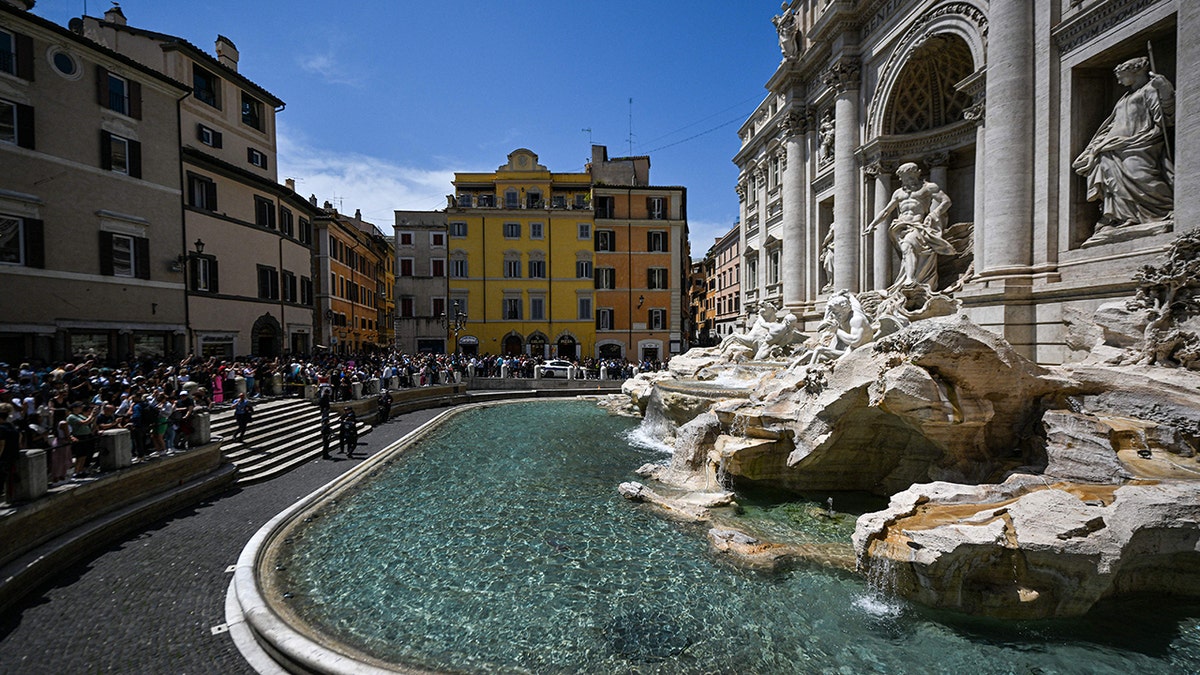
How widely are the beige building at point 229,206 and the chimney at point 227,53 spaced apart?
0.05 metres

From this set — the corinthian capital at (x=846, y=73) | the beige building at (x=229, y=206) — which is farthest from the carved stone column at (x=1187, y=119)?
the beige building at (x=229, y=206)

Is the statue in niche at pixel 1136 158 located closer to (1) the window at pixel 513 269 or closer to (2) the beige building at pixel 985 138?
(2) the beige building at pixel 985 138

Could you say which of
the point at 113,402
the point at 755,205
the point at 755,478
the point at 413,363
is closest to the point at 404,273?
the point at 413,363

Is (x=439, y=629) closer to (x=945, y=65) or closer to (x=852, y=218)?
(x=852, y=218)

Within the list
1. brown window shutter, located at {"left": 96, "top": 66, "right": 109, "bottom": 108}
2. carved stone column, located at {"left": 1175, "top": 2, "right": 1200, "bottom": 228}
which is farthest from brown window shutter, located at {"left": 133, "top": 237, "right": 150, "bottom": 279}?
carved stone column, located at {"left": 1175, "top": 2, "right": 1200, "bottom": 228}

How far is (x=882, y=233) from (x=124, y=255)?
2493cm

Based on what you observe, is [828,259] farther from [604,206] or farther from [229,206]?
[229,206]

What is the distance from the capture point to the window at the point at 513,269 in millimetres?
36625

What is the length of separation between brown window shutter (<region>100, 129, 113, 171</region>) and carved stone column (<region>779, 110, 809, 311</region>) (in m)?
24.8

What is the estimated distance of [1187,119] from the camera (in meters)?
8.82

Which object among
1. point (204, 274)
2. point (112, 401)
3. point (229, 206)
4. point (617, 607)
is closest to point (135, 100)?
point (229, 206)

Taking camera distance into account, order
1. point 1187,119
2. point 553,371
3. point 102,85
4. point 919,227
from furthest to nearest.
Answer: point 553,371 < point 102,85 < point 919,227 < point 1187,119

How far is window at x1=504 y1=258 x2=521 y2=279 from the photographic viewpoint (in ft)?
120

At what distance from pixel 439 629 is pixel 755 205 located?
27986mm
